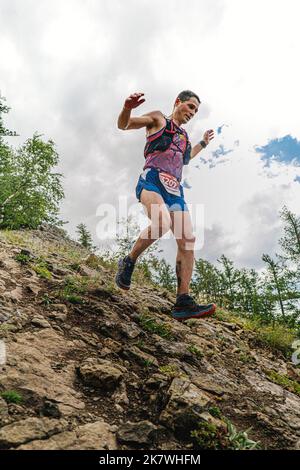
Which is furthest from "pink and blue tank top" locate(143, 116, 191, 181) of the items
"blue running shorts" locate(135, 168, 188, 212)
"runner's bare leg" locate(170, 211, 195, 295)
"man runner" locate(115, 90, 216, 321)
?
"runner's bare leg" locate(170, 211, 195, 295)

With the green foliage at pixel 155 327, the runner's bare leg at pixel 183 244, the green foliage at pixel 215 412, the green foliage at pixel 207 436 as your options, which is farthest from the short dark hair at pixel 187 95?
the green foliage at pixel 207 436

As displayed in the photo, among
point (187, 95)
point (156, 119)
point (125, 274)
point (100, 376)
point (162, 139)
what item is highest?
point (187, 95)

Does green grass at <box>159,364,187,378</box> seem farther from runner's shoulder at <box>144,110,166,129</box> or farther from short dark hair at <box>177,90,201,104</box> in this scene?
short dark hair at <box>177,90,201,104</box>

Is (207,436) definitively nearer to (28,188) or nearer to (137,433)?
(137,433)

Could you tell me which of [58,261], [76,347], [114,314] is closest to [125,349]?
[76,347]

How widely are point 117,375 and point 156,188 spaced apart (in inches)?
103

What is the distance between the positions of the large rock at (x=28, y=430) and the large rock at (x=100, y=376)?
0.64 m

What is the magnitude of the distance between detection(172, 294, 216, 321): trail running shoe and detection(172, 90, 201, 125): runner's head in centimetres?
280

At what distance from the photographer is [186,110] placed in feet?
16.9

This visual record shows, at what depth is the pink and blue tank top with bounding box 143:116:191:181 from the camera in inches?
190

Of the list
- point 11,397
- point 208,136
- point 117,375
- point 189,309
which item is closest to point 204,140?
point 208,136

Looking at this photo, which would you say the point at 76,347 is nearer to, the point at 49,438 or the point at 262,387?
the point at 49,438
